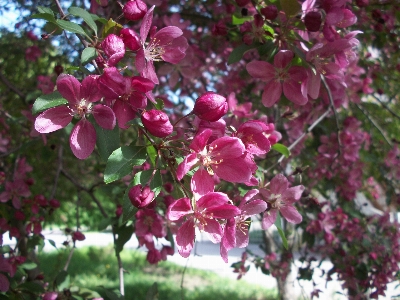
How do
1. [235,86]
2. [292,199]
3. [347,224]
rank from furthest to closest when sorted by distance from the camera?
1. [235,86]
2. [347,224]
3. [292,199]

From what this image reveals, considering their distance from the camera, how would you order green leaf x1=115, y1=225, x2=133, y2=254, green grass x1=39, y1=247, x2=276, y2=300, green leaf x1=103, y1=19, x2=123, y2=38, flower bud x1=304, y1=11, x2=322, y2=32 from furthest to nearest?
green grass x1=39, y1=247, x2=276, y2=300 < green leaf x1=115, y1=225, x2=133, y2=254 < flower bud x1=304, y1=11, x2=322, y2=32 < green leaf x1=103, y1=19, x2=123, y2=38

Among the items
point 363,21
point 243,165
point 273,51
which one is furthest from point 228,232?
point 363,21

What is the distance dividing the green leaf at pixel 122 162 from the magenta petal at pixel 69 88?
0.17 m

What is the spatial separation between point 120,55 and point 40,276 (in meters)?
1.49

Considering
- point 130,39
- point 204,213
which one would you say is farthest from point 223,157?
point 130,39

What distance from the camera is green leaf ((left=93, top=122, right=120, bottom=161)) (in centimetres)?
103

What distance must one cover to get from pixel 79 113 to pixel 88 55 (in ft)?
0.47

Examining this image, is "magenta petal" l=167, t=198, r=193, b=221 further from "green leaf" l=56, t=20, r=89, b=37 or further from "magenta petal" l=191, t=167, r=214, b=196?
"green leaf" l=56, t=20, r=89, b=37

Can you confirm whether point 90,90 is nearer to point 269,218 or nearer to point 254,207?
point 254,207

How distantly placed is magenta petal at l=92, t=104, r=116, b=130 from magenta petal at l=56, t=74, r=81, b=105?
0.06 metres

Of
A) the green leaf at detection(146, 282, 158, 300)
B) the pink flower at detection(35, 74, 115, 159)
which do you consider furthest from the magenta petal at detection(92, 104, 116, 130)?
the green leaf at detection(146, 282, 158, 300)

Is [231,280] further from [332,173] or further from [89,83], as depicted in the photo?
[89,83]

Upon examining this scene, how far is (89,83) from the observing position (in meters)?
0.99

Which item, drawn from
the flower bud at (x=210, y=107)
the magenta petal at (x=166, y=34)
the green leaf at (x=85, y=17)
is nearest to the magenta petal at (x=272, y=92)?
the magenta petal at (x=166, y=34)
